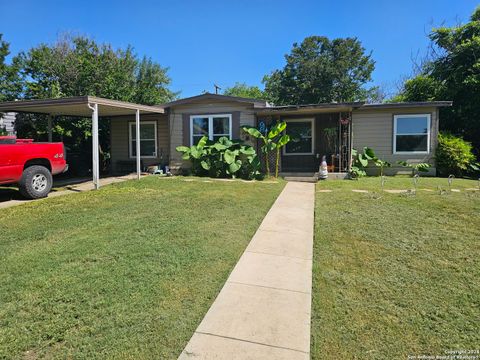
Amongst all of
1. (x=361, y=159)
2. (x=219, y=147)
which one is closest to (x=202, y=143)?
(x=219, y=147)

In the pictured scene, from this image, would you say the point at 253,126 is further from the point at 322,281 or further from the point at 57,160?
the point at 322,281

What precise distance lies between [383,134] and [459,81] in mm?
5053

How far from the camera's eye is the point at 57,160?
27.2 feet

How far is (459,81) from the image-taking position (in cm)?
1374

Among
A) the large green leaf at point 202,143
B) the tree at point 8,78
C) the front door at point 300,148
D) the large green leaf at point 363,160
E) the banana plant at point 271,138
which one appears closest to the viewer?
the banana plant at point 271,138

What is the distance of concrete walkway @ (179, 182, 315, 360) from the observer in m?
2.34

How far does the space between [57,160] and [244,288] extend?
7.11m

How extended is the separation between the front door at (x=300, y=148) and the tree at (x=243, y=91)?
118 ft

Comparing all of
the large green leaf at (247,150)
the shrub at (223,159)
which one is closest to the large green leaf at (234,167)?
the shrub at (223,159)

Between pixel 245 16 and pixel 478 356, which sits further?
pixel 245 16

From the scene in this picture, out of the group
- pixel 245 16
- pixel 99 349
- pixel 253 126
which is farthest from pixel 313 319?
pixel 245 16

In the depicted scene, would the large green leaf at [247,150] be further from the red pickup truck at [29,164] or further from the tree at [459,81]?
the tree at [459,81]

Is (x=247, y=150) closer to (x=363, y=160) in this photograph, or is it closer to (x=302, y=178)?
(x=302, y=178)

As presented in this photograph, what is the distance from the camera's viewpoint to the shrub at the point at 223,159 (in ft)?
36.3
